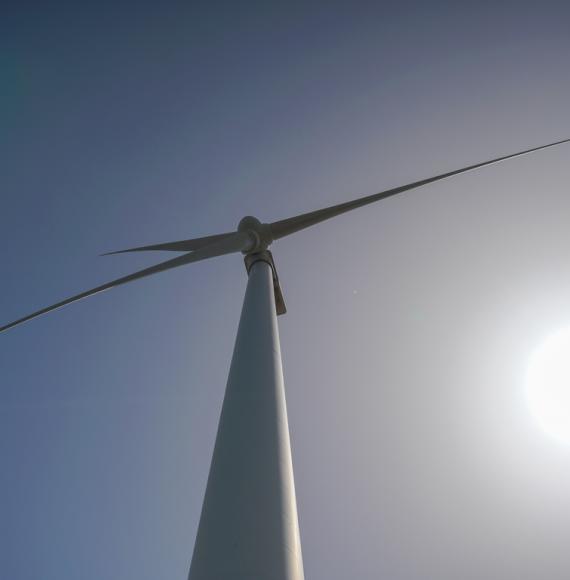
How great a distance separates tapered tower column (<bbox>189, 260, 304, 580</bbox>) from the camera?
365cm

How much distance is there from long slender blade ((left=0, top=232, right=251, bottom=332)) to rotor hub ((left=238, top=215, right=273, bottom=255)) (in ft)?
0.62

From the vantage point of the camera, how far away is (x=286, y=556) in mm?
3785

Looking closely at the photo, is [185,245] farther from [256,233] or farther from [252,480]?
[252,480]

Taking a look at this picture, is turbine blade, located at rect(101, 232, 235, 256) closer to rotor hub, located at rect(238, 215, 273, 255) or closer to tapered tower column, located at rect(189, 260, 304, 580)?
rotor hub, located at rect(238, 215, 273, 255)

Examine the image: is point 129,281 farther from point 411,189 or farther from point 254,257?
point 411,189

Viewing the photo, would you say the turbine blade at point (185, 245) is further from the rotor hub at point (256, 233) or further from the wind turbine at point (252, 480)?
the wind turbine at point (252, 480)

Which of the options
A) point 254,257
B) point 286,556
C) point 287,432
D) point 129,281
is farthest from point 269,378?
point 129,281

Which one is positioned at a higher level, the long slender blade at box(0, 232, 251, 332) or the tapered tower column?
the long slender blade at box(0, 232, 251, 332)

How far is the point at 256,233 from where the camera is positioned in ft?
41.1

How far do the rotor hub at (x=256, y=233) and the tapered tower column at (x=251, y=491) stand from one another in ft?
21.3

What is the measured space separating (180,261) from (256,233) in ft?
7.98

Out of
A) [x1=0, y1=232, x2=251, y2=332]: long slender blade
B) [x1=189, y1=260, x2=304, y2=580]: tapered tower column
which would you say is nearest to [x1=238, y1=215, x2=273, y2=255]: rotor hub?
[x1=0, y1=232, x2=251, y2=332]: long slender blade

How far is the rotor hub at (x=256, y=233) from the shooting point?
1230 cm

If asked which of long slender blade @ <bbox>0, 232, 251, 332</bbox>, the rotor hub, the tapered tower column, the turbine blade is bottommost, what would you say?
the tapered tower column
